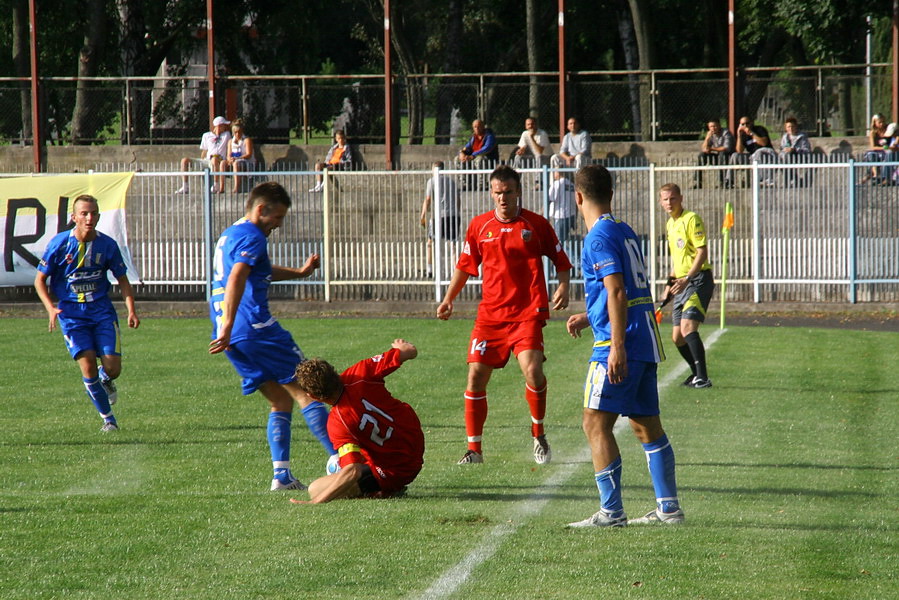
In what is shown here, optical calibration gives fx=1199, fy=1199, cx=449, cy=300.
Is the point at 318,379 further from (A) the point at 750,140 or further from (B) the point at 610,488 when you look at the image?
(A) the point at 750,140

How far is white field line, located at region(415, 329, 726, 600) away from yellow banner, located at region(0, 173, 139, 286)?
43.8 ft

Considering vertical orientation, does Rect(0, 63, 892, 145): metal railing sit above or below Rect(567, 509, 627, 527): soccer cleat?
above

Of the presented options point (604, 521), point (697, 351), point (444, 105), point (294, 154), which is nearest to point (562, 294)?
point (604, 521)

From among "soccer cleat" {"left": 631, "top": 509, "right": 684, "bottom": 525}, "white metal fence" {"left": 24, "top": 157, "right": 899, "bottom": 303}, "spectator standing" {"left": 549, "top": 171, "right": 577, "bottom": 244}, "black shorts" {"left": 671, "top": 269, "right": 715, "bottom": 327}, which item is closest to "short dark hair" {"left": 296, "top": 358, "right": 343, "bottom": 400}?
"soccer cleat" {"left": 631, "top": 509, "right": 684, "bottom": 525}

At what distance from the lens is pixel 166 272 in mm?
22250

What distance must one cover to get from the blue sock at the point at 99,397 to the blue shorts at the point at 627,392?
5.28m

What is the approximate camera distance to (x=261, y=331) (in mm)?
7469

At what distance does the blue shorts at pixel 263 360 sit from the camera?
745 cm

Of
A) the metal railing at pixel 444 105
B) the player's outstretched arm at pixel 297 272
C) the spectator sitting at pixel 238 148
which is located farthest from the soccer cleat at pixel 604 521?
the metal railing at pixel 444 105

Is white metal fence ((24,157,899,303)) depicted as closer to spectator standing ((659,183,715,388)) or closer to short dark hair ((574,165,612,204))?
spectator standing ((659,183,715,388))

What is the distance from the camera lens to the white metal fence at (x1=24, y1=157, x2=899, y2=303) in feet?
68.8

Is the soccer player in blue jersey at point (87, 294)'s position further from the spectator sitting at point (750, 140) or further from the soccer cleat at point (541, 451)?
the spectator sitting at point (750, 140)

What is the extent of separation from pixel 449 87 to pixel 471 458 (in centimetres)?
2197

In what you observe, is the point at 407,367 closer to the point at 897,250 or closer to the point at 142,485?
the point at 142,485
